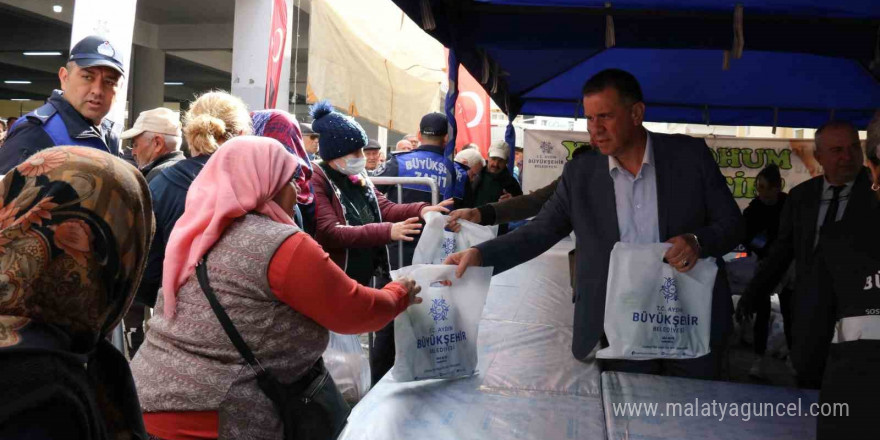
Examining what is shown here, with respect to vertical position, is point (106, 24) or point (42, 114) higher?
point (106, 24)

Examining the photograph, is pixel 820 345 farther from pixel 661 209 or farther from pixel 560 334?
pixel 560 334

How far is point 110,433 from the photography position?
1204 millimetres

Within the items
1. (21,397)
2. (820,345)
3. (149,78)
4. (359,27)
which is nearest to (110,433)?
(21,397)

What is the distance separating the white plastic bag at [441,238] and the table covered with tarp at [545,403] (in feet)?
1.52

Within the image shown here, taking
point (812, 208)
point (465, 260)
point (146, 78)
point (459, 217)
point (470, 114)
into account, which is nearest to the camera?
point (465, 260)

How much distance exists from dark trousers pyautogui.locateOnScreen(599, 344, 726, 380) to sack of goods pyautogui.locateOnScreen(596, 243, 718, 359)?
0.19m

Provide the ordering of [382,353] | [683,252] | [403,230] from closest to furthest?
[683,252], [403,230], [382,353]

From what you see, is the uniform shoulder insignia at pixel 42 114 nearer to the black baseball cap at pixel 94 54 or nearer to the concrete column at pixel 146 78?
the black baseball cap at pixel 94 54

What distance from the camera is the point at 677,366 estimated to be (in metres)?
2.87

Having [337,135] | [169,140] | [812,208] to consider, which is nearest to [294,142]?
[337,135]

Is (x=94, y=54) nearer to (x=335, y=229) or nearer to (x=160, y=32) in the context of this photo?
(x=335, y=229)

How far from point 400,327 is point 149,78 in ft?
45.6

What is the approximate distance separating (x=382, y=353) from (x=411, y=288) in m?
1.78

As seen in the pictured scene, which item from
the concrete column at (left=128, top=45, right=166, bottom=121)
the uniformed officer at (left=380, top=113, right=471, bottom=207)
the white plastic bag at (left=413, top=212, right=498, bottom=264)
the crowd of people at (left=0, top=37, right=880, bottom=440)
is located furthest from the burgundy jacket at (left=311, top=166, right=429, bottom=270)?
the concrete column at (left=128, top=45, right=166, bottom=121)
